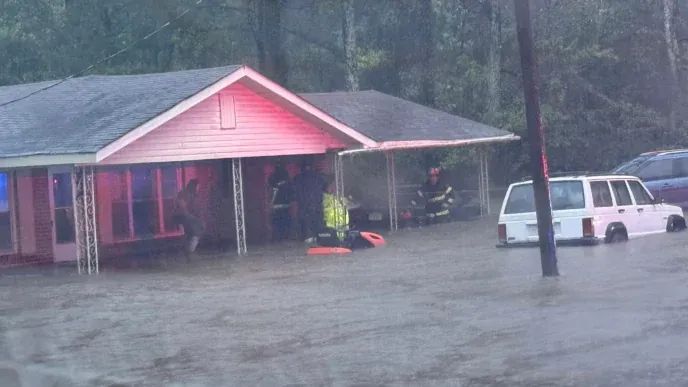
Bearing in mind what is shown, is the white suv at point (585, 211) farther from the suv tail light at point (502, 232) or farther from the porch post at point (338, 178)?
the porch post at point (338, 178)

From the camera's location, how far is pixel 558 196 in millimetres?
18594

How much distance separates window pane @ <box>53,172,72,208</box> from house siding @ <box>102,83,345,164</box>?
10.2ft

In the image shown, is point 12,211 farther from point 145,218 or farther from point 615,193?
point 615,193

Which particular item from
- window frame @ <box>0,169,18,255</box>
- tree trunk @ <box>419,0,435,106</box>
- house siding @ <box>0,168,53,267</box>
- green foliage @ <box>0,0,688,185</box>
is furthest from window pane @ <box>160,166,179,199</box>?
tree trunk @ <box>419,0,435,106</box>

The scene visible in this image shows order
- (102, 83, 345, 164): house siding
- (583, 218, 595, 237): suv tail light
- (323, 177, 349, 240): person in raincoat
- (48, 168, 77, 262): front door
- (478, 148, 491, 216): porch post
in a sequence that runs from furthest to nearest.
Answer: (478, 148, 491, 216): porch post
(323, 177, 349, 240): person in raincoat
(48, 168, 77, 262): front door
(102, 83, 345, 164): house siding
(583, 218, 595, 237): suv tail light

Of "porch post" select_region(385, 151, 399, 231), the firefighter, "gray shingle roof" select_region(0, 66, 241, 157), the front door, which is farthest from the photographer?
the firefighter

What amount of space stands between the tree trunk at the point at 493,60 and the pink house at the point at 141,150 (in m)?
11.0

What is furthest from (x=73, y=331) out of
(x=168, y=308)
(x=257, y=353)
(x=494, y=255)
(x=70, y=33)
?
(x=70, y=33)

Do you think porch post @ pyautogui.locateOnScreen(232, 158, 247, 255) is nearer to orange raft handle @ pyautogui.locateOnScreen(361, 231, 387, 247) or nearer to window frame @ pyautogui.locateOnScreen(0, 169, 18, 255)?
orange raft handle @ pyautogui.locateOnScreen(361, 231, 387, 247)

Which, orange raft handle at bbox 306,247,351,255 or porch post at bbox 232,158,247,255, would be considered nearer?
orange raft handle at bbox 306,247,351,255

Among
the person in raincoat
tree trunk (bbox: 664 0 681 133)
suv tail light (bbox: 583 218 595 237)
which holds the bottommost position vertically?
suv tail light (bbox: 583 218 595 237)

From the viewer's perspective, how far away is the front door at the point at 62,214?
22.3 m

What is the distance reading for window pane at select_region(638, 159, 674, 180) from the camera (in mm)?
28219

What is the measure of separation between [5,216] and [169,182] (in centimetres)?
466
